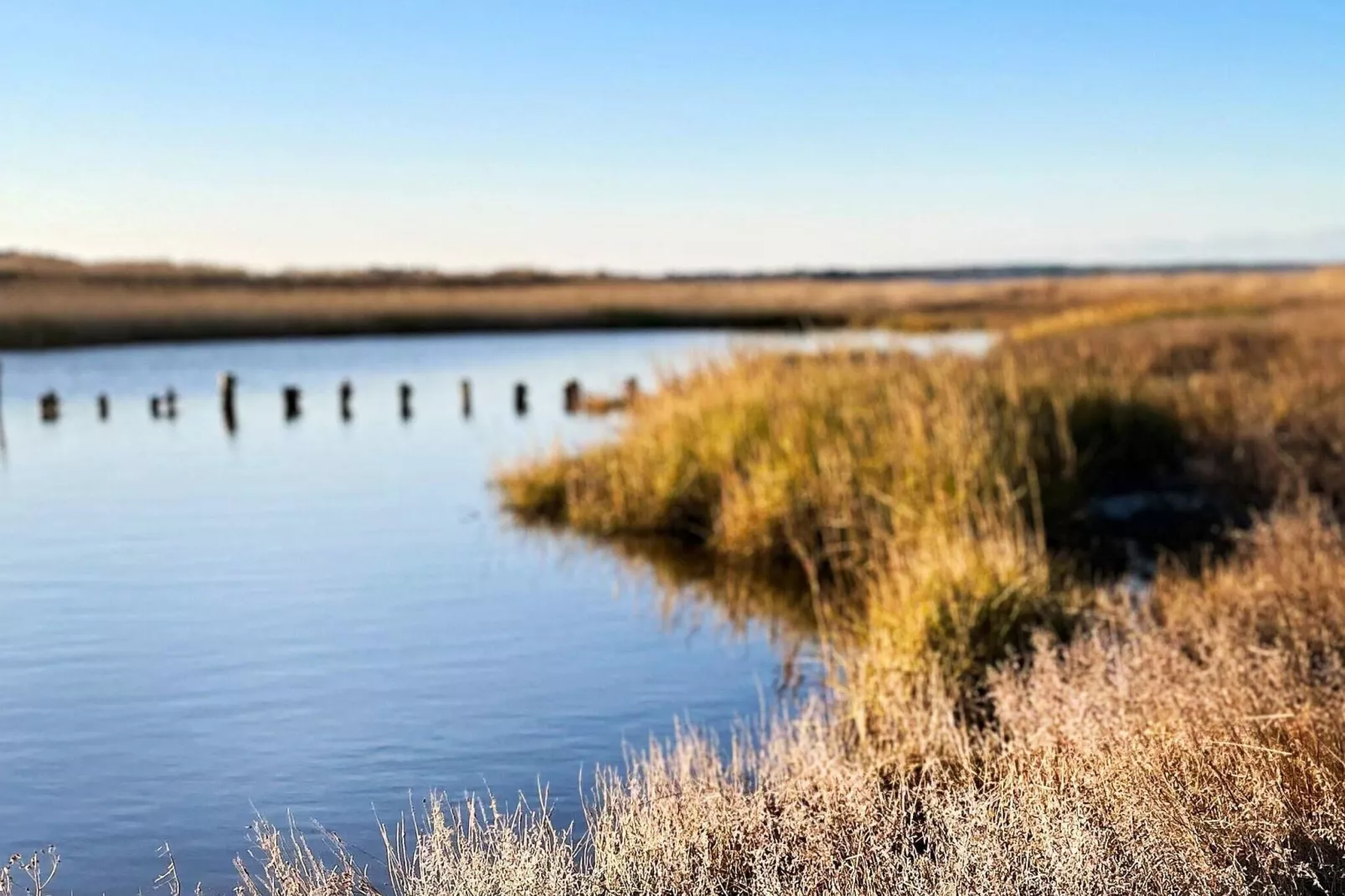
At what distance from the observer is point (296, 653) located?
10.0 meters

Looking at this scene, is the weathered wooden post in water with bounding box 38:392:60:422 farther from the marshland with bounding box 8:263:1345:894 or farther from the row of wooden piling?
the marshland with bounding box 8:263:1345:894

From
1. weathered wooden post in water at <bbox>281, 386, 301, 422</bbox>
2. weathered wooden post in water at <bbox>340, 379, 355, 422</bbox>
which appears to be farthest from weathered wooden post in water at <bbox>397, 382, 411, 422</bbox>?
weathered wooden post in water at <bbox>281, 386, 301, 422</bbox>

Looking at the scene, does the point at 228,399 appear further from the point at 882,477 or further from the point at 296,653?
the point at 296,653

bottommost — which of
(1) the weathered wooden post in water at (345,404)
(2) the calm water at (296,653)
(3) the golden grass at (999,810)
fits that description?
(2) the calm water at (296,653)

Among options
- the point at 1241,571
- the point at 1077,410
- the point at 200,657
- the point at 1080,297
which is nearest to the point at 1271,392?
the point at 1077,410

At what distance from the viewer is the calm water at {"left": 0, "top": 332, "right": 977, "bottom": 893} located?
7.17 metres

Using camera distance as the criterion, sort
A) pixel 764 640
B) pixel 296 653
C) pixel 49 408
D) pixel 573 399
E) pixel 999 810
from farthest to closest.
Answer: pixel 573 399, pixel 49 408, pixel 764 640, pixel 296 653, pixel 999 810

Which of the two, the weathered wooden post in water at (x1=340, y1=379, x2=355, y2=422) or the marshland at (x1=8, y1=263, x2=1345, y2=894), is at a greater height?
the weathered wooden post in water at (x1=340, y1=379, x2=355, y2=422)

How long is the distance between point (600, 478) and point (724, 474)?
196 centimetres

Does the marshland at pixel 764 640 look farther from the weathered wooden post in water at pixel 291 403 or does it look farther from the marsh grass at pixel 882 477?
the weathered wooden post in water at pixel 291 403

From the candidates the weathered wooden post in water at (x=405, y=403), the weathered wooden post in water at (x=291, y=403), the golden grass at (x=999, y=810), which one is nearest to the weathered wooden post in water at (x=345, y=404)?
the weathered wooden post in water at (x=291, y=403)

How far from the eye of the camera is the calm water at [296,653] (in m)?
7.17

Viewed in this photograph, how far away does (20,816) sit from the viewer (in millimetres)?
6887

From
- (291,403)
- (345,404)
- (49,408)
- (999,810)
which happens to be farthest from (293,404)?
(999,810)
